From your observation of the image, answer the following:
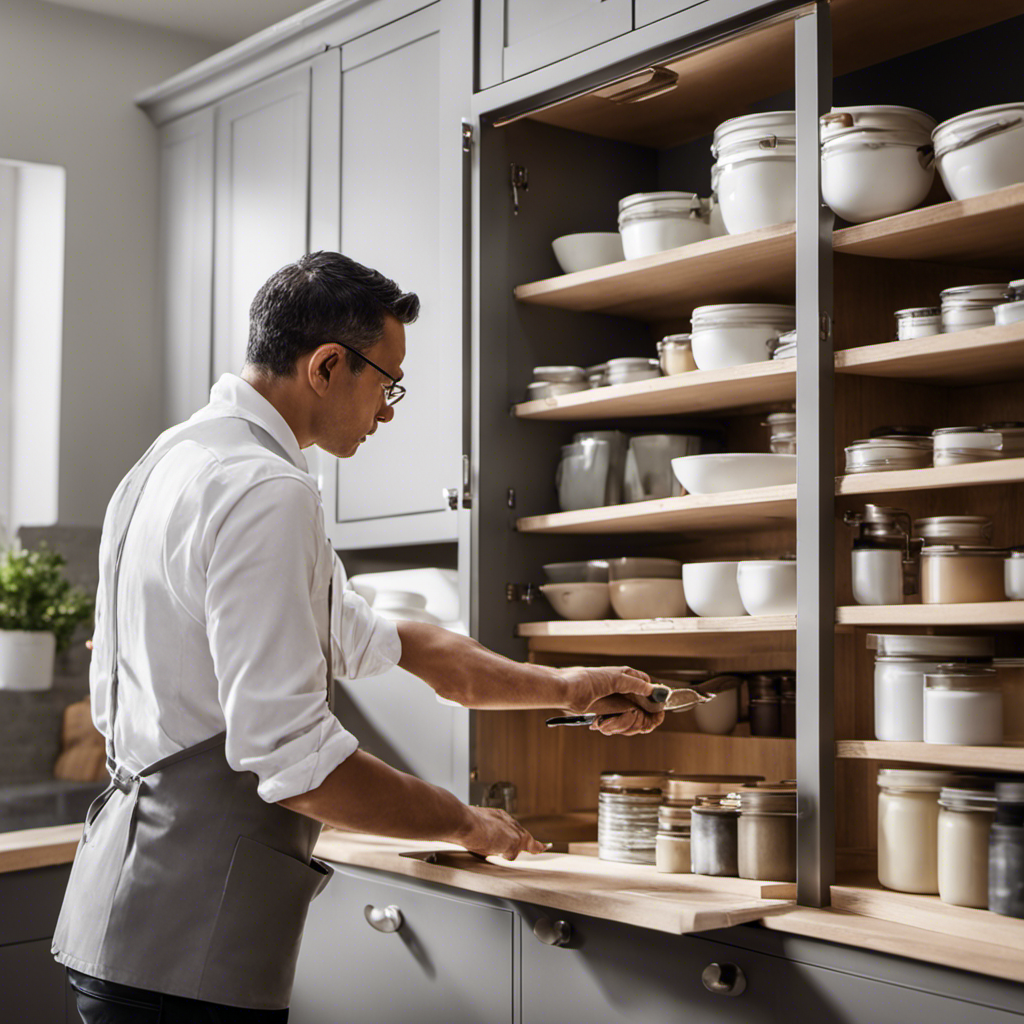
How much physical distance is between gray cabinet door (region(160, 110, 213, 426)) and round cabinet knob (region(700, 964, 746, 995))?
1989 millimetres

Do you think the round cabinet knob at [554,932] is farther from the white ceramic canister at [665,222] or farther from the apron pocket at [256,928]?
the white ceramic canister at [665,222]

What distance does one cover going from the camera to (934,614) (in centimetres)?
182

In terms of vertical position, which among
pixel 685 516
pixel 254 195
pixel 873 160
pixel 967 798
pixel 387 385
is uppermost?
pixel 254 195

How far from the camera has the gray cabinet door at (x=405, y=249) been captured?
259cm

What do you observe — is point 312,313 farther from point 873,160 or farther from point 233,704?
point 873,160

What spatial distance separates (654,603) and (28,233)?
212 centimetres

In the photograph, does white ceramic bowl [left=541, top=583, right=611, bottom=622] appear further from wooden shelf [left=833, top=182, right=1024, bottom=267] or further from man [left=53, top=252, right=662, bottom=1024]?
wooden shelf [left=833, top=182, right=1024, bottom=267]

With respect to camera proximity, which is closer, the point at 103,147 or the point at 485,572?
the point at 485,572

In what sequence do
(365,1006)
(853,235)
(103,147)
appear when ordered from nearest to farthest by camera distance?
(853,235) → (365,1006) → (103,147)

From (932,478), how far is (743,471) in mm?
392

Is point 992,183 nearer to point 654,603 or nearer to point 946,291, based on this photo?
point 946,291

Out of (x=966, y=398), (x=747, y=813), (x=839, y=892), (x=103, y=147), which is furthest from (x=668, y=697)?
(x=103, y=147)

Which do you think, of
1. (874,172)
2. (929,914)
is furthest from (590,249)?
(929,914)

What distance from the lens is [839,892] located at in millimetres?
1889
